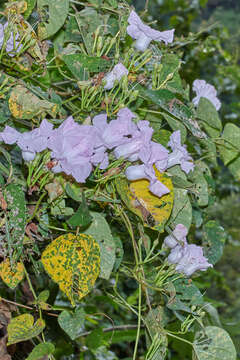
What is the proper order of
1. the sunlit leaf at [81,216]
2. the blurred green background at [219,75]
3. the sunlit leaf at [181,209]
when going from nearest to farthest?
the sunlit leaf at [81,216]
the sunlit leaf at [181,209]
the blurred green background at [219,75]

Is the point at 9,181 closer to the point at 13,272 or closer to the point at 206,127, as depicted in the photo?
the point at 13,272

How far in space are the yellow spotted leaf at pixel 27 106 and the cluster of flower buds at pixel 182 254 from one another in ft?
0.50

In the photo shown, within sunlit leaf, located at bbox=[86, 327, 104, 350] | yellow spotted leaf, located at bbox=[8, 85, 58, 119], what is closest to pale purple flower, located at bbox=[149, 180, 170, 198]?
yellow spotted leaf, located at bbox=[8, 85, 58, 119]

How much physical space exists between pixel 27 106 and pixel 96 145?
0.07 metres

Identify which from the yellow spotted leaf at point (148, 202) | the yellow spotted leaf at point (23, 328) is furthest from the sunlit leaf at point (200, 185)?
the yellow spotted leaf at point (23, 328)

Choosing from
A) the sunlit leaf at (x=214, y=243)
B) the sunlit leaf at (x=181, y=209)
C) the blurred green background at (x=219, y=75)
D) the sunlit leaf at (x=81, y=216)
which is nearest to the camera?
the sunlit leaf at (x=81, y=216)

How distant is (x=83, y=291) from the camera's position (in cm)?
38

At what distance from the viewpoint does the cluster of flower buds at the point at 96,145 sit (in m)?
0.36

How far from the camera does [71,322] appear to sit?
431mm

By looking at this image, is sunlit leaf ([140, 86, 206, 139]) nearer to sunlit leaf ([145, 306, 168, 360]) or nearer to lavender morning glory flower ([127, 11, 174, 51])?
lavender morning glory flower ([127, 11, 174, 51])

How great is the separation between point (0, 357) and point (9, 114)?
0.70 ft

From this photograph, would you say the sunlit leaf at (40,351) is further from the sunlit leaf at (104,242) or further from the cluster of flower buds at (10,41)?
the cluster of flower buds at (10,41)

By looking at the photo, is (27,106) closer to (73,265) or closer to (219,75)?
(73,265)

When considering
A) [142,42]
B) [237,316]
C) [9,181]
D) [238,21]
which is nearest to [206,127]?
[142,42]
